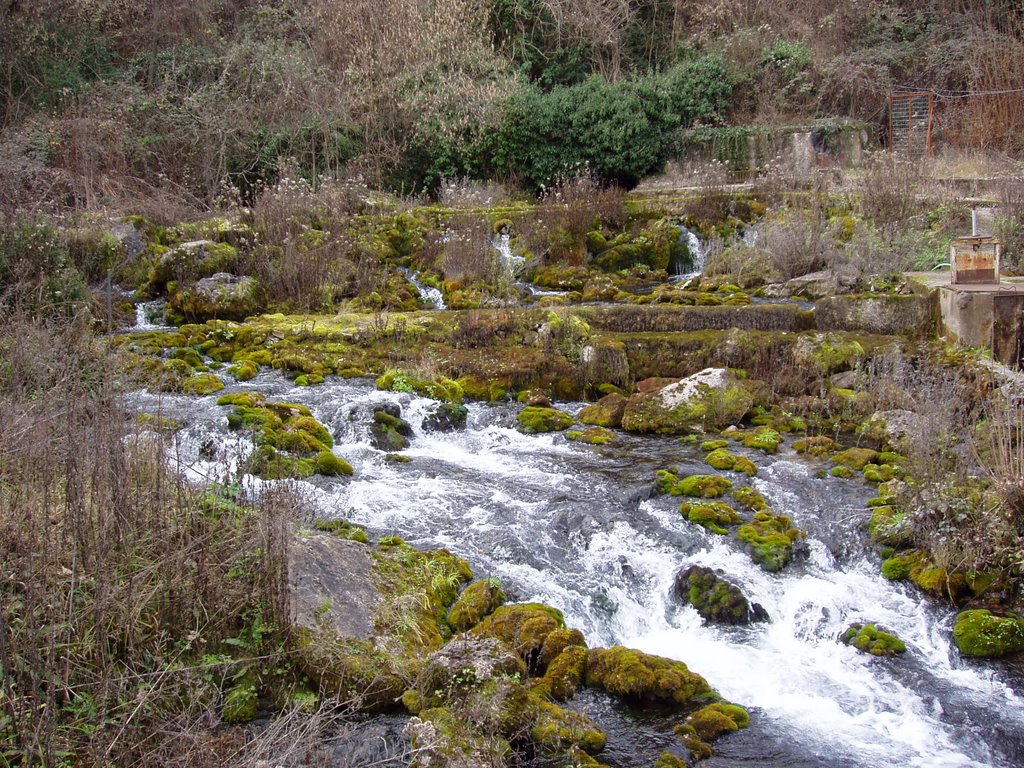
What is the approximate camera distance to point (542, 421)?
31.6ft

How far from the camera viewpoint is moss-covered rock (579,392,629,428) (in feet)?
32.0

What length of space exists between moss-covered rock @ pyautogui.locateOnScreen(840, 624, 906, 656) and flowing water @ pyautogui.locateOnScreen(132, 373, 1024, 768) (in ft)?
0.20

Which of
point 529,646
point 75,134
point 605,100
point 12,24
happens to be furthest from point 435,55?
point 529,646

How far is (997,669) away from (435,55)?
17521 millimetres

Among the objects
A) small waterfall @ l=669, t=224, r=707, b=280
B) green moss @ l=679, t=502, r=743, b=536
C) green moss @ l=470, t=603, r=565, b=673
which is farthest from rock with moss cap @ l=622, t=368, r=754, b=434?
small waterfall @ l=669, t=224, r=707, b=280

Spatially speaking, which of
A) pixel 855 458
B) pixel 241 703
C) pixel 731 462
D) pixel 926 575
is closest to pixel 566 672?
pixel 241 703

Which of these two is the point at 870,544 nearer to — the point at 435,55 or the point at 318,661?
the point at 318,661

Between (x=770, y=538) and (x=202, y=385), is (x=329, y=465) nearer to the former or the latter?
(x=202, y=385)

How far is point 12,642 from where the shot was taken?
3.64 meters

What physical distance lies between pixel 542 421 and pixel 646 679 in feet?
15.6

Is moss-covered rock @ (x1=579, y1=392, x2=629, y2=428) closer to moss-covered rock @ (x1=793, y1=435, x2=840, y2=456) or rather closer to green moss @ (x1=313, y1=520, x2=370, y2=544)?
moss-covered rock @ (x1=793, y1=435, x2=840, y2=456)

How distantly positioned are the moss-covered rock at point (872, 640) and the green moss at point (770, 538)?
0.82 metres

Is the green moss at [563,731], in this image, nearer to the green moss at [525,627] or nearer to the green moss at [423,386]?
the green moss at [525,627]

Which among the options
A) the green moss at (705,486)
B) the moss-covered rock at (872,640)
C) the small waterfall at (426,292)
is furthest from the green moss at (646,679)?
the small waterfall at (426,292)
